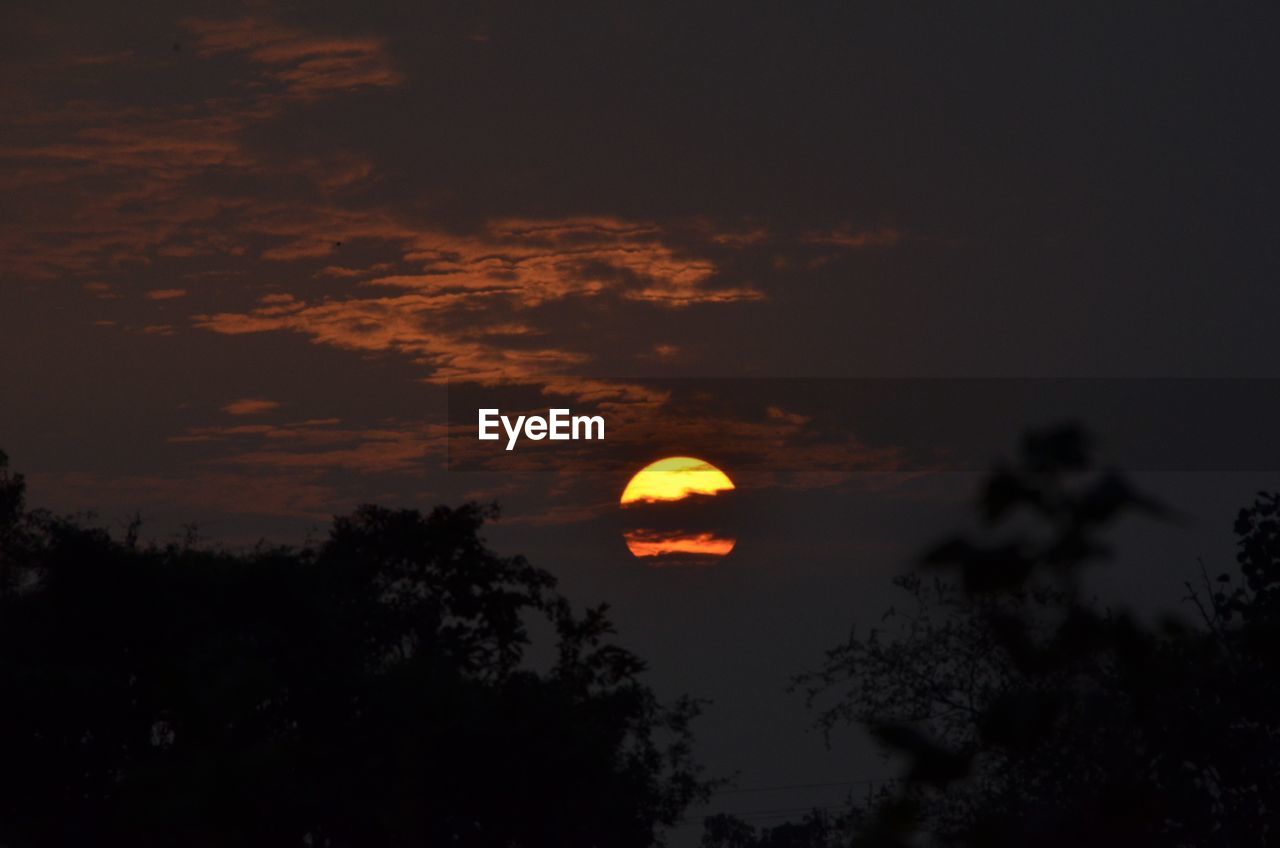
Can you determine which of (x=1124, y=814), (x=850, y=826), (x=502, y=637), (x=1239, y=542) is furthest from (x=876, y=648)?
(x=1124, y=814)

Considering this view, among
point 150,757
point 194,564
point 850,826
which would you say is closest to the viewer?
point 850,826

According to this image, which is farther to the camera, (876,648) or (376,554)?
(376,554)

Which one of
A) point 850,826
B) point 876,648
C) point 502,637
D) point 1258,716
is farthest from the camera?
point 502,637

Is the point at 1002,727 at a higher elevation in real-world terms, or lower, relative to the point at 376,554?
lower

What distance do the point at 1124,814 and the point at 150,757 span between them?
39590 millimetres

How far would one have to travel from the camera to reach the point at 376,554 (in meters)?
52.8

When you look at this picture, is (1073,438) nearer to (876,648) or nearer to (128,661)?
(876,648)

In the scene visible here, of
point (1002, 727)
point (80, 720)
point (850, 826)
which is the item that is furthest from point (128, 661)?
point (1002, 727)

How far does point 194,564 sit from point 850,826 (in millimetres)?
18985

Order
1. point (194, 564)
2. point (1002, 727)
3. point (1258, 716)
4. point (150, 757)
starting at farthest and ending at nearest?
point (194, 564) < point (150, 757) < point (1258, 716) < point (1002, 727)

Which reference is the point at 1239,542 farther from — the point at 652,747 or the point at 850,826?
the point at 652,747

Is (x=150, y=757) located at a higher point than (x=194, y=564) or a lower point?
lower

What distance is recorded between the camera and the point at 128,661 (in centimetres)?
4134

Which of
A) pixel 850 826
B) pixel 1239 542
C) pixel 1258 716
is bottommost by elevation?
pixel 850 826
